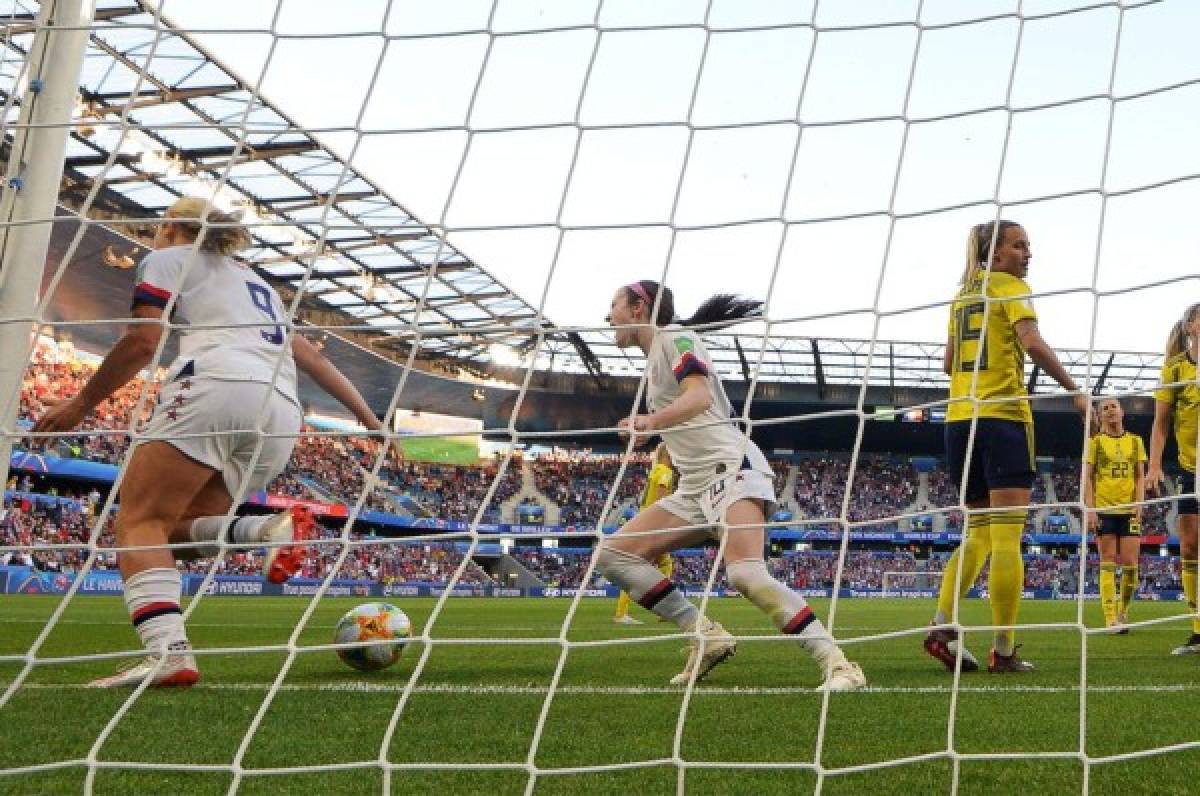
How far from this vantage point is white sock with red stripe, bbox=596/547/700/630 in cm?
427

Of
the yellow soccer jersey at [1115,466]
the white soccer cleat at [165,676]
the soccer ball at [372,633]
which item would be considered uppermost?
the yellow soccer jersey at [1115,466]

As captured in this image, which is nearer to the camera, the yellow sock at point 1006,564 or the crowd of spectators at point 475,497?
the yellow sock at point 1006,564

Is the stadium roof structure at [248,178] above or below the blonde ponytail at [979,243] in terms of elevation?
above

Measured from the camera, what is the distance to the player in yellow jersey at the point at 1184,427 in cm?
512

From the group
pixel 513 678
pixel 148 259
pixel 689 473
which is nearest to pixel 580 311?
pixel 689 473

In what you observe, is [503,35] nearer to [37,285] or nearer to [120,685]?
[37,285]

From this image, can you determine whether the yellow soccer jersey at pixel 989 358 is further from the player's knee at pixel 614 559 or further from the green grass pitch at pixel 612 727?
the player's knee at pixel 614 559

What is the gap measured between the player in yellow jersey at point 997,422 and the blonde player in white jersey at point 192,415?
90.8 inches

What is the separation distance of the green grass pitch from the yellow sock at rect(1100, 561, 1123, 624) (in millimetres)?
2830

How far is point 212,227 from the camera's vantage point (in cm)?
356

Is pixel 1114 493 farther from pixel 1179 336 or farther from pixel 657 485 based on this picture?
pixel 657 485

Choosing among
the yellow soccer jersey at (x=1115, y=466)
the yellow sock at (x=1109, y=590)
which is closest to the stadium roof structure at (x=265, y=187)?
the yellow soccer jersey at (x=1115, y=466)

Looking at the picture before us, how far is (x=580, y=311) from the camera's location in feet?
18.7

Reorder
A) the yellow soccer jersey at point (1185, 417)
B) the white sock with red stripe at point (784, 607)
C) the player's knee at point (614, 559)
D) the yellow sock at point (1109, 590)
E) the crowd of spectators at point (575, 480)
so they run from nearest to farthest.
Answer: the white sock with red stripe at point (784, 607)
the player's knee at point (614, 559)
the yellow soccer jersey at point (1185, 417)
the yellow sock at point (1109, 590)
the crowd of spectators at point (575, 480)
